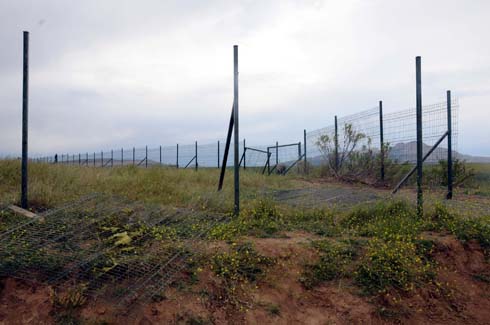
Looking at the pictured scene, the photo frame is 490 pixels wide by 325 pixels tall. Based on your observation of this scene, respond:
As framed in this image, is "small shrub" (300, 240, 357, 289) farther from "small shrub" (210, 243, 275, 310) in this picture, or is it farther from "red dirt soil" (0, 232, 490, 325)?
"small shrub" (210, 243, 275, 310)

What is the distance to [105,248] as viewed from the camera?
3.51 metres

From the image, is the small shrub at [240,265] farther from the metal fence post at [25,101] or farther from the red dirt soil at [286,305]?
the metal fence post at [25,101]

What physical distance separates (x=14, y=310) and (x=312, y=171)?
10.3m

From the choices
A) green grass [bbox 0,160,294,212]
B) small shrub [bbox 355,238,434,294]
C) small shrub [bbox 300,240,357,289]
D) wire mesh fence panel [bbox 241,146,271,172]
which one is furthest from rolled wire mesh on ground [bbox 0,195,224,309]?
wire mesh fence panel [bbox 241,146,271,172]

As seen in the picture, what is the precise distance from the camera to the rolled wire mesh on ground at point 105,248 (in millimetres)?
3068

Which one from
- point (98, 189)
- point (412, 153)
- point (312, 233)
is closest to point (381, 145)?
point (412, 153)

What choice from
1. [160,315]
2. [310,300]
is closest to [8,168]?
[160,315]

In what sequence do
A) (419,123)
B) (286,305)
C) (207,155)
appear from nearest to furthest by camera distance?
(286,305) → (419,123) → (207,155)

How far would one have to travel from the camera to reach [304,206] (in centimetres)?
546

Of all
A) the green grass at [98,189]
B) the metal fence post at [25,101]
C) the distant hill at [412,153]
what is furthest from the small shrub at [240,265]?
the distant hill at [412,153]

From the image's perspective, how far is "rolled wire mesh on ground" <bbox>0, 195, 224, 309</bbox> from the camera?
307cm

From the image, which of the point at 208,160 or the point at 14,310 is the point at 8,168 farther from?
the point at 208,160

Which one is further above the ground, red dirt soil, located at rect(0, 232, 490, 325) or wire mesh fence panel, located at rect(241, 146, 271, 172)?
wire mesh fence panel, located at rect(241, 146, 271, 172)

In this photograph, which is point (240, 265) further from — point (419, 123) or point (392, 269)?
point (419, 123)
